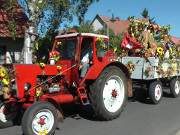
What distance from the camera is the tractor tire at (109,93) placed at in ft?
32.5

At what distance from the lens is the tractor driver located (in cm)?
999

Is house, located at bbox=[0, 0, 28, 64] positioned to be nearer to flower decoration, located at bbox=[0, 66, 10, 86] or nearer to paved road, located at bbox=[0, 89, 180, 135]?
paved road, located at bbox=[0, 89, 180, 135]

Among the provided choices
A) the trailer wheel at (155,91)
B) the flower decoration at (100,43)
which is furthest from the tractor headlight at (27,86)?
the trailer wheel at (155,91)

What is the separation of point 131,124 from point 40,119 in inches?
95.0

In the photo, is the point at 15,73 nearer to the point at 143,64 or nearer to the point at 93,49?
the point at 93,49

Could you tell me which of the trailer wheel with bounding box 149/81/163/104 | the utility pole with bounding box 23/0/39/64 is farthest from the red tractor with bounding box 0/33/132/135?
the utility pole with bounding box 23/0/39/64

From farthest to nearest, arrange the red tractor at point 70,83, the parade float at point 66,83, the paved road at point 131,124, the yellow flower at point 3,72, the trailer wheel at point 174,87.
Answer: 1. the trailer wheel at point 174,87
2. the paved road at point 131,124
3. the red tractor at point 70,83
4. the yellow flower at point 3,72
5. the parade float at point 66,83

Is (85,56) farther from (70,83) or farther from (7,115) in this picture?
(7,115)

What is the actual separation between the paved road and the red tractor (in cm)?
35

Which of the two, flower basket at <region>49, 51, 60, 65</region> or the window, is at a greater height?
the window

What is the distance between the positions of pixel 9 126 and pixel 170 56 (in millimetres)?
6685

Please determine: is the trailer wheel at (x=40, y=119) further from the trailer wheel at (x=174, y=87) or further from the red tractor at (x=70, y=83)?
the trailer wheel at (x=174, y=87)

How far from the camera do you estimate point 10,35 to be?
1662 centimetres

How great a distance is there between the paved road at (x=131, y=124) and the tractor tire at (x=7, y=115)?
18cm
